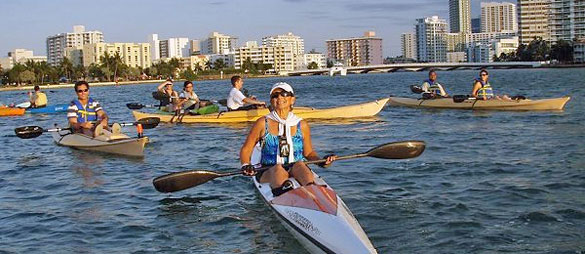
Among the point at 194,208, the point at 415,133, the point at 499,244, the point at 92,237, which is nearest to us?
the point at 499,244

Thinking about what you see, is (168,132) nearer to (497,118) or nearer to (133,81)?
(497,118)

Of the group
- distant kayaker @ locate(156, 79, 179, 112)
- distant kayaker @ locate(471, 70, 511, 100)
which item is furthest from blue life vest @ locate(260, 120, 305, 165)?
distant kayaker @ locate(471, 70, 511, 100)

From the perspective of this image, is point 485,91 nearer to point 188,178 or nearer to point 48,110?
point 188,178

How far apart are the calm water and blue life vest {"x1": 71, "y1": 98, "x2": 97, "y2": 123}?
3.06 ft

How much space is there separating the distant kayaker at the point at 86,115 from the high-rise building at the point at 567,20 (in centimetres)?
17984

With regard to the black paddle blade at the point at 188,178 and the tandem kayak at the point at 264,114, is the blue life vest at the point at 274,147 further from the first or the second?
the tandem kayak at the point at 264,114

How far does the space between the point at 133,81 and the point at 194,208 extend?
161784 mm

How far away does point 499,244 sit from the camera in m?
7.61

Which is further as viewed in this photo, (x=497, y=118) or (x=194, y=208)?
(x=497, y=118)

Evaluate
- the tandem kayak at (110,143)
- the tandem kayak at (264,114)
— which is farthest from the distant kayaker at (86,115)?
the tandem kayak at (264,114)

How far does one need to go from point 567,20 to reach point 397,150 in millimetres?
190455

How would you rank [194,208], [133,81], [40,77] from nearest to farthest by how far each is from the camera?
[194,208], [40,77], [133,81]

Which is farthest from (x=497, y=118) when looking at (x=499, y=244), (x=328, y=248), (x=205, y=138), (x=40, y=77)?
(x=40, y=77)

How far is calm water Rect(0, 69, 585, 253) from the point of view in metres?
8.05
